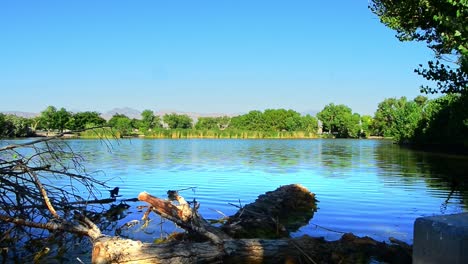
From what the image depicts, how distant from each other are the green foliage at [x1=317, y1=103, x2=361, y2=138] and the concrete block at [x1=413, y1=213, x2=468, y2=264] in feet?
501

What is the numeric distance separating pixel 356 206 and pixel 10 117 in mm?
9602

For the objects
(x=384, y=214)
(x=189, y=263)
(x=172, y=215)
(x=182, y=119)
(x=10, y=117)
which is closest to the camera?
(x=189, y=263)

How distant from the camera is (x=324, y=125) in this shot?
164 meters

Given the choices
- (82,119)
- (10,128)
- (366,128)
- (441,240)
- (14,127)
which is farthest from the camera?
(366,128)

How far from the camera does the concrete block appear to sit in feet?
12.4

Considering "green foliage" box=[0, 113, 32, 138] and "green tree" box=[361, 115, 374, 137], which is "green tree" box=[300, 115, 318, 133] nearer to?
"green tree" box=[361, 115, 374, 137]

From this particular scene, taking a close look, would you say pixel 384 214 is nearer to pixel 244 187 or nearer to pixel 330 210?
pixel 330 210

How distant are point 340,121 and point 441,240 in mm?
155489

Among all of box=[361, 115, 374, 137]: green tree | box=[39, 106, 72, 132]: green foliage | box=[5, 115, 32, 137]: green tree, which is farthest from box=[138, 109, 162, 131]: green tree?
box=[5, 115, 32, 137]: green tree

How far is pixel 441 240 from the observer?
12.9ft

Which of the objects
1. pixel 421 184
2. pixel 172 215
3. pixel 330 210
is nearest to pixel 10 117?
pixel 172 215

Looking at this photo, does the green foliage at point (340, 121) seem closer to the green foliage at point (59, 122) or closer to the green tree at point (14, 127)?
the green foliage at point (59, 122)

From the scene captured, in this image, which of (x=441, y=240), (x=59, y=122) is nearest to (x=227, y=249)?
(x=441, y=240)

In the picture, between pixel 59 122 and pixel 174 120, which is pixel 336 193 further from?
pixel 174 120
